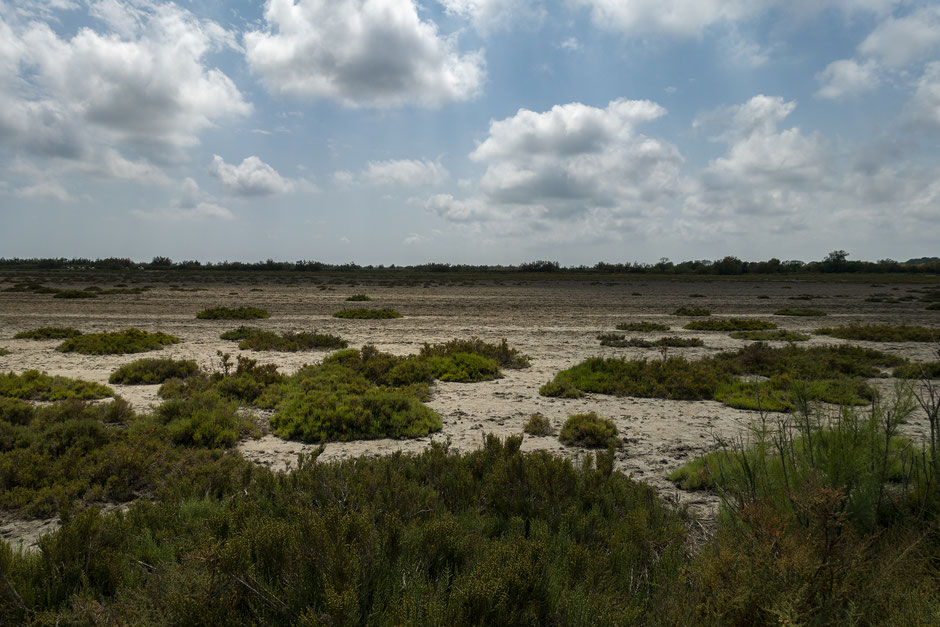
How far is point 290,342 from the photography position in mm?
15820

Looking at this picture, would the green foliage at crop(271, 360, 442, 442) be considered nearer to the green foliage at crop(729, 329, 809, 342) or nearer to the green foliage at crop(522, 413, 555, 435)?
the green foliage at crop(522, 413, 555, 435)

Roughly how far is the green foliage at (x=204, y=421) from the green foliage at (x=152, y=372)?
10.1ft

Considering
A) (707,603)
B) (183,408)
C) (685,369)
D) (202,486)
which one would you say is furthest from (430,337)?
(707,603)

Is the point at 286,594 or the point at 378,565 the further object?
the point at 378,565

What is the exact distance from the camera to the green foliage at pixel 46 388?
8945mm

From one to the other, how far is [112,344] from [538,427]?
13.6m

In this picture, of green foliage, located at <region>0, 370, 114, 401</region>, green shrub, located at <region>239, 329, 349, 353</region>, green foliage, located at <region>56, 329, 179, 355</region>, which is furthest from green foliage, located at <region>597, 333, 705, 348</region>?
green foliage, located at <region>56, 329, 179, 355</region>

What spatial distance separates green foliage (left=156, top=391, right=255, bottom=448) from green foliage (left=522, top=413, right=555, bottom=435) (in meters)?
4.46

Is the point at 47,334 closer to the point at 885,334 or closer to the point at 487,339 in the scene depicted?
the point at 487,339

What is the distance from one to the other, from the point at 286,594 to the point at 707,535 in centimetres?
340

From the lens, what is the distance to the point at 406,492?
14.5ft

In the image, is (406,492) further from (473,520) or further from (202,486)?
(202,486)

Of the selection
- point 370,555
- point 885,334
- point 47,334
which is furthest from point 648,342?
point 47,334

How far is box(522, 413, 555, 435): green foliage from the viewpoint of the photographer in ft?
25.3
